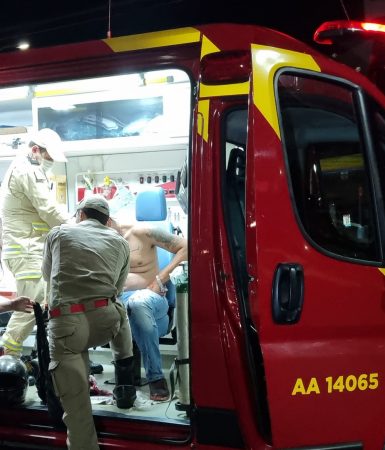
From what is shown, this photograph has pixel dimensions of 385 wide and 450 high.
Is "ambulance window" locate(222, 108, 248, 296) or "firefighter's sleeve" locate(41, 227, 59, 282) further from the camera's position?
"firefighter's sleeve" locate(41, 227, 59, 282)

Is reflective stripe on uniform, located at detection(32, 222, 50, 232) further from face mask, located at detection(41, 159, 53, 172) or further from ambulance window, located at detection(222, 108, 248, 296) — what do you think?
ambulance window, located at detection(222, 108, 248, 296)

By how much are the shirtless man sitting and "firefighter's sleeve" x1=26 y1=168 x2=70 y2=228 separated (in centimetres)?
45

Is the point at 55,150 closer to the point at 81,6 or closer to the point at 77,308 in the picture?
the point at 77,308

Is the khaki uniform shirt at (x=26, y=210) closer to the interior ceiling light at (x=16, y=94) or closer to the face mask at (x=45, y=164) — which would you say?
the face mask at (x=45, y=164)

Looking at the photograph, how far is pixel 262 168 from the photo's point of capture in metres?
1.99

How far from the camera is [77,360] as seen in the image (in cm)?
286

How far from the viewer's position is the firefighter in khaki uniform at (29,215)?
3953 millimetres

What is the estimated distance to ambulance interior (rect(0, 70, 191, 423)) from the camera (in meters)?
4.76

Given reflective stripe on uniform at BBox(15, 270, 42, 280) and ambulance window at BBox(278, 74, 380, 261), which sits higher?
ambulance window at BBox(278, 74, 380, 261)

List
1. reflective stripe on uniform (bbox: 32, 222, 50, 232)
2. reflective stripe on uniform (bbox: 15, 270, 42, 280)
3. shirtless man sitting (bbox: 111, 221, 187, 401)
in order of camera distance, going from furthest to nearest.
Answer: reflective stripe on uniform (bbox: 32, 222, 50, 232)
reflective stripe on uniform (bbox: 15, 270, 42, 280)
shirtless man sitting (bbox: 111, 221, 187, 401)

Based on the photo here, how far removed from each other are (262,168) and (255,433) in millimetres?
1126

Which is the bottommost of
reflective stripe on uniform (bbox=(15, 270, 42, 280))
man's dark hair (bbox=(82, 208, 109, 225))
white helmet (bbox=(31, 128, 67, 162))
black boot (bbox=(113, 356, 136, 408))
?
black boot (bbox=(113, 356, 136, 408))

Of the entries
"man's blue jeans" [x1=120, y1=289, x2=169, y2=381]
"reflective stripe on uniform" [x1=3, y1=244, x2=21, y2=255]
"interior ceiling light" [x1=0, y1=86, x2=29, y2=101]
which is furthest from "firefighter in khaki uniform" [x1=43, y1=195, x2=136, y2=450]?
"interior ceiling light" [x1=0, y1=86, x2=29, y2=101]

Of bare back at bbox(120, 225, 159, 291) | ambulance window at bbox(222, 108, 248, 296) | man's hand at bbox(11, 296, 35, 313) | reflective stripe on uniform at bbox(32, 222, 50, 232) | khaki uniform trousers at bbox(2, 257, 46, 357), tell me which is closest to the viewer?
ambulance window at bbox(222, 108, 248, 296)
